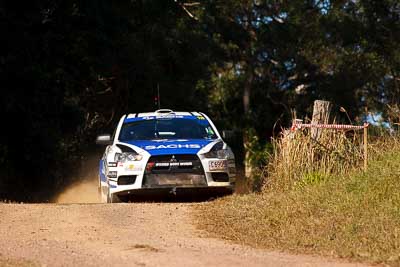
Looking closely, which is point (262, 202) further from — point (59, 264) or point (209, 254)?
point (59, 264)

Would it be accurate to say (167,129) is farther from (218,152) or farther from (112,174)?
(112,174)

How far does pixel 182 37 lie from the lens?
3459 centimetres

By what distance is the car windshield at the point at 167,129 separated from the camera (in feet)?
50.0

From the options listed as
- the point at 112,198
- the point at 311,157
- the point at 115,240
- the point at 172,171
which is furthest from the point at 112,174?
the point at 115,240

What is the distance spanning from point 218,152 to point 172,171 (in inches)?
34.2

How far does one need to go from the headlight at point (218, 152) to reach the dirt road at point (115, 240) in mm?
1549

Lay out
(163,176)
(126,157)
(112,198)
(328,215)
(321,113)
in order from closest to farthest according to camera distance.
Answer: (328,215)
(163,176)
(126,157)
(112,198)
(321,113)

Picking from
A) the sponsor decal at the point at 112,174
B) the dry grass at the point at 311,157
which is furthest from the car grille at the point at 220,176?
the sponsor decal at the point at 112,174

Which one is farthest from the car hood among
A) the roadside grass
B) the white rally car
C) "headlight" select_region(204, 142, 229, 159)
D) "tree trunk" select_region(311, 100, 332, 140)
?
→ "tree trunk" select_region(311, 100, 332, 140)

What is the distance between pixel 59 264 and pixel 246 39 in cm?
3269

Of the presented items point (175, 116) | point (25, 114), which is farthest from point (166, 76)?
point (175, 116)

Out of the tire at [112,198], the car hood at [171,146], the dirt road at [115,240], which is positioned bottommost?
the tire at [112,198]

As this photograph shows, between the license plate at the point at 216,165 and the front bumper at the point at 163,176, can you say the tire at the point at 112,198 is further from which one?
the license plate at the point at 216,165

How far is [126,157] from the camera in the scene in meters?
14.3
